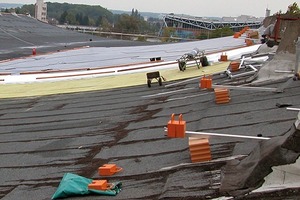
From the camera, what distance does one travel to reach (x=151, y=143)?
6.97m

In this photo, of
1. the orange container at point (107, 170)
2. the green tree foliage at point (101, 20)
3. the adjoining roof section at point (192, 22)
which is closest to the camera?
the orange container at point (107, 170)

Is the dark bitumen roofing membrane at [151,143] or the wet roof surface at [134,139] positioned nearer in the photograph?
the dark bitumen roofing membrane at [151,143]

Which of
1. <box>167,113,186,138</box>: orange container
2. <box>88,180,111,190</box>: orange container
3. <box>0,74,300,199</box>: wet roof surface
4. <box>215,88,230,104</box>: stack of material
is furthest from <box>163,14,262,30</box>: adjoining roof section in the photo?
<box>88,180,111,190</box>: orange container

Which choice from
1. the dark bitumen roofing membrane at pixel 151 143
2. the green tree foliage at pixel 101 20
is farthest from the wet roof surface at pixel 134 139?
the green tree foliage at pixel 101 20

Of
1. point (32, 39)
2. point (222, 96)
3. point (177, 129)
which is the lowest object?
point (32, 39)

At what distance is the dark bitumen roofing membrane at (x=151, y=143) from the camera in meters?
4.57

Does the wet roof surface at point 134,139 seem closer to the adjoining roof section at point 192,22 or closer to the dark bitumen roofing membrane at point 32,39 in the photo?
the dark bitumen roofing membrane at point 32,39

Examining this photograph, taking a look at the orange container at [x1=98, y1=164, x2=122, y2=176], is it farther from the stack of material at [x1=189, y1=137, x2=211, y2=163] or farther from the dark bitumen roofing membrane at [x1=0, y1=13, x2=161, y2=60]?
the dark bitumen roofing membrane at [x1=0, y1=13, x2=161, y2=60]

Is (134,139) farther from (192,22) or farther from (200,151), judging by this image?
(192,22)

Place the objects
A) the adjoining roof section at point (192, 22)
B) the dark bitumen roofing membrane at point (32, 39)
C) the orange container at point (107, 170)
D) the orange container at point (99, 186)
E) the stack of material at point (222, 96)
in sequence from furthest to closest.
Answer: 1. the adjoining roof section at point (192, 22)
2. the dark bitumen roofing membrane at point (32, 39)
3. the stack of material at point (222, 96)
4. the orange container at point (107, 170)
5. the orange container at point (99, 186)

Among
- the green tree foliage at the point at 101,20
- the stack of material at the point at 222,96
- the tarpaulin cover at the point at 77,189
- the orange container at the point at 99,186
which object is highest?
the green tree foliage at the point at 101,20

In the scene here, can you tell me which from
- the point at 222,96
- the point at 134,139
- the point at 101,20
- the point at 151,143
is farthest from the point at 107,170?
the point at 101,20

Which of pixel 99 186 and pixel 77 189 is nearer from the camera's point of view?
pixel 99 186

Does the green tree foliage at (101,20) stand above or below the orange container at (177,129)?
above
